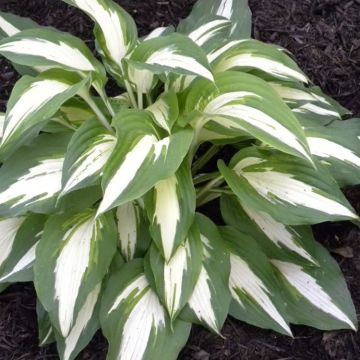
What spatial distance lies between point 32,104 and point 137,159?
0.96 ft

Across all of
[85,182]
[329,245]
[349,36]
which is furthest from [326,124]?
[85,182]

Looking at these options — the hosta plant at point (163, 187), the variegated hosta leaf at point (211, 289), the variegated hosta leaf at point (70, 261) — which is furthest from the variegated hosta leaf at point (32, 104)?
the variegated hosta leaf at point (211, 289)

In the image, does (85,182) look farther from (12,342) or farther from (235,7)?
(235,7)

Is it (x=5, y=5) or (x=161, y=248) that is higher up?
(x=5, y=5)

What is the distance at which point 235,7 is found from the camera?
1777mm

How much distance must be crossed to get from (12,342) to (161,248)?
62 cm

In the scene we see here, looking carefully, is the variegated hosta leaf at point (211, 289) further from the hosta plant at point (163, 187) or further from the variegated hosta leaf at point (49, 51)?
the variegated hosta leaf at point (49, 51)

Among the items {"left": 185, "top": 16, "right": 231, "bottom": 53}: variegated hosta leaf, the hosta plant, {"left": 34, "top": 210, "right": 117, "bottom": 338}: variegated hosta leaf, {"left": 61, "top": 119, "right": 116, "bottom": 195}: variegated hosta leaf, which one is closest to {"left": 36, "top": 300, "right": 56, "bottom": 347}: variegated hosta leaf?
the hosta plant

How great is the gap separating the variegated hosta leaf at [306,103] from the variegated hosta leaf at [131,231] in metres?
0.54

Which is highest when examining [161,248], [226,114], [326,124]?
[226,114]

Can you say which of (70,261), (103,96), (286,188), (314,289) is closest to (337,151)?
(286,188)

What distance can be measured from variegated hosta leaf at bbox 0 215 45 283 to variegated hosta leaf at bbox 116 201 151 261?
8.7 inches

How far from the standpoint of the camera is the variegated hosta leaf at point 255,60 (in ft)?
4.93

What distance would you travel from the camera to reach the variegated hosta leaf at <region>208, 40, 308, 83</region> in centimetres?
150
